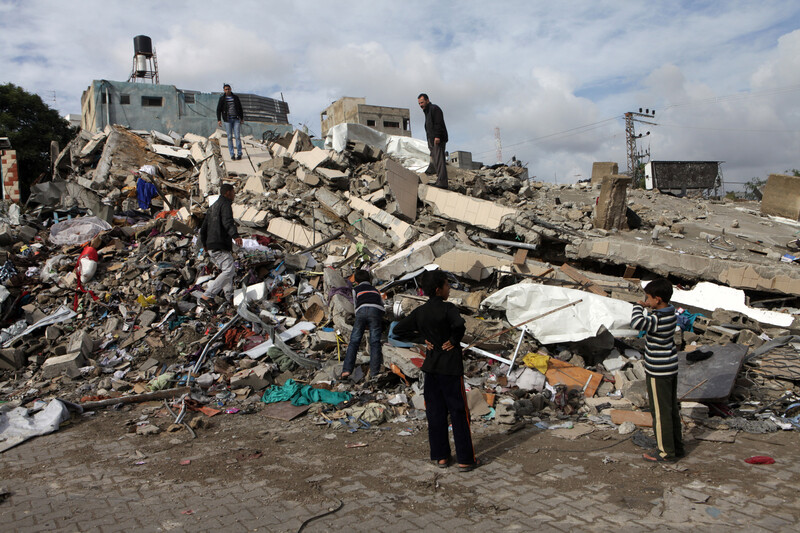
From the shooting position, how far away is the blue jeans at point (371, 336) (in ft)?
18.6

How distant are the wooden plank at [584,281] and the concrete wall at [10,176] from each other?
42.4 ft

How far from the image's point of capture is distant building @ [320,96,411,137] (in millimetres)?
40438

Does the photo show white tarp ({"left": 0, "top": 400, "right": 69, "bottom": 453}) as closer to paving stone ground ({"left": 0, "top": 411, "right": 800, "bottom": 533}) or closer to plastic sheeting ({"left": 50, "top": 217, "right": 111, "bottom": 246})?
paving stone ground ({"left": 0, "top": 411, "right": 800, "bottom": 533})

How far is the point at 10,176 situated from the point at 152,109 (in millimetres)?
15278

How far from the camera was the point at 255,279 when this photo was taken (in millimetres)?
7957

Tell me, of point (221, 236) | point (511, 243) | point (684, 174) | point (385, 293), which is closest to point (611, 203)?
point (511, 243)

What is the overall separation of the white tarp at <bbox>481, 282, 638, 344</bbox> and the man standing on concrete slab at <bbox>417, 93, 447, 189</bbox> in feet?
14.6

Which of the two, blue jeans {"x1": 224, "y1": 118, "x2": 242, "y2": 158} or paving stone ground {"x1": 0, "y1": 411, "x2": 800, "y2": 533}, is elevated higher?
blue jeans {"x1": 224, "y1": 118, "x2": 242, "y2": 158}

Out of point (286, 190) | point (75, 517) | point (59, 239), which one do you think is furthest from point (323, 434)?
point (59, 239)

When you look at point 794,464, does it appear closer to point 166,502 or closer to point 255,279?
point 166,502

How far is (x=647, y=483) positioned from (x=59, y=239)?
10.3 meters

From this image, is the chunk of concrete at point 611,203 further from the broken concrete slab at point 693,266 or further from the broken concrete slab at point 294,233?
the broken concrete slab at point 294,233

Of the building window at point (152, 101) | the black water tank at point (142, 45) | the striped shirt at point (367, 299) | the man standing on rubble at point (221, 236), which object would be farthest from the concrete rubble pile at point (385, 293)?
the black water tank at point (142, 45)

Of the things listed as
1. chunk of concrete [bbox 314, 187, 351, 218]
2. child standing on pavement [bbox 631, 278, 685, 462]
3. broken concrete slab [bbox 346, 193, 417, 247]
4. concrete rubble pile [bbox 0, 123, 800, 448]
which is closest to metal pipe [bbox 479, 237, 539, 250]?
concrete rubble pile [bbox 0, 123, 800, 448]
